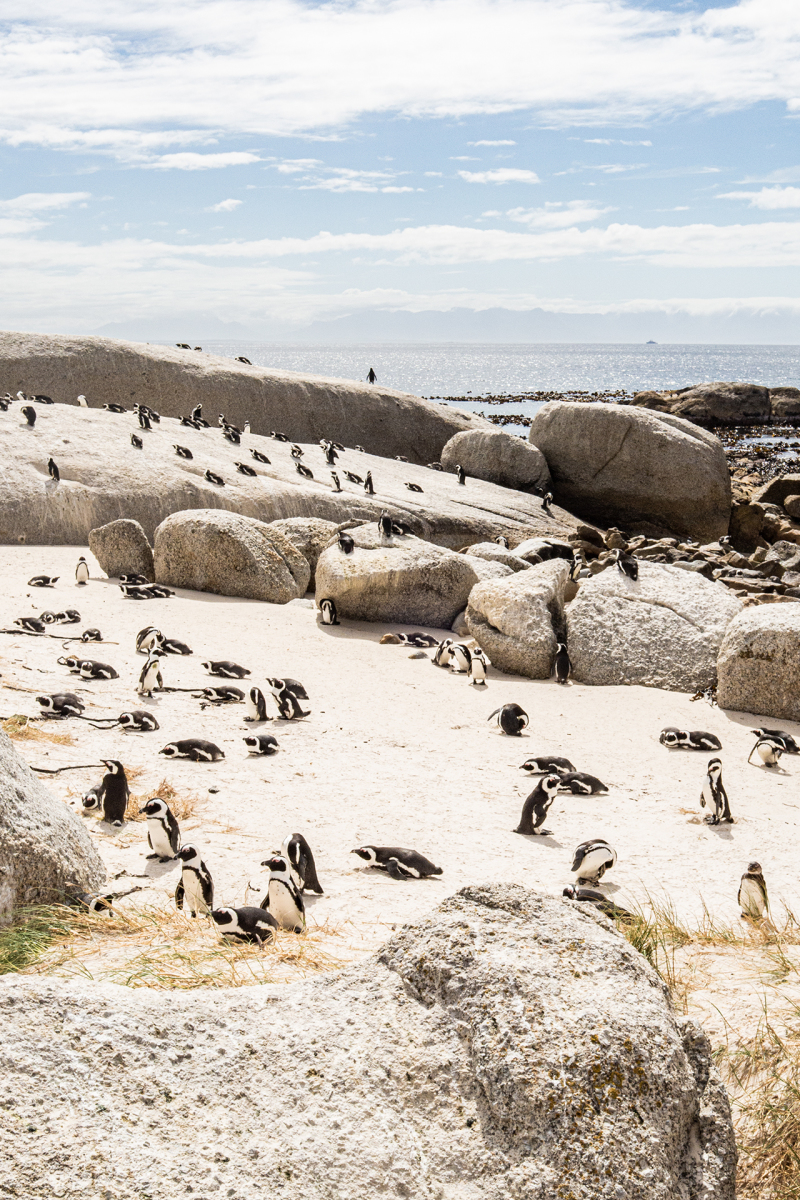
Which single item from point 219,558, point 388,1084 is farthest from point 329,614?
point 388,1084

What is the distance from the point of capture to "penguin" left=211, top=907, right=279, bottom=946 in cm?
477

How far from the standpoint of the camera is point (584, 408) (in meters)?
28.1

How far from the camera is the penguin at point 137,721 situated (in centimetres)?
910

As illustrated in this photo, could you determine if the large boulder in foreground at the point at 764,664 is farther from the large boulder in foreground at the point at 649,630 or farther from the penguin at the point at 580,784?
the penguin at the point at 580,784

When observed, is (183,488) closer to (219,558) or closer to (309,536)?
(309,536)

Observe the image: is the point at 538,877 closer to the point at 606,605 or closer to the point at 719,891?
the point at 719,891

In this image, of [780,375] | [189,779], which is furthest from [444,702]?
[780,375]

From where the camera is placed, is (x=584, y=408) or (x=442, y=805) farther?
(x=584, y=408)

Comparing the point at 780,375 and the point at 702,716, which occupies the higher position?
the point at 780,375

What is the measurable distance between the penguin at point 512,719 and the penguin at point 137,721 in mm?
3970

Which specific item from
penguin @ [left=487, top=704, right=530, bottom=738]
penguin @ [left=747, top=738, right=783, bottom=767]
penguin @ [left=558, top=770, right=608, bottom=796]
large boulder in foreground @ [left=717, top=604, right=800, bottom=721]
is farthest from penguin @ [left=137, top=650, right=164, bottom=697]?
large boulder in foreground @ [left=717, top=604, right=800, bottom=721]

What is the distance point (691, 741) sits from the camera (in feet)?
35.5

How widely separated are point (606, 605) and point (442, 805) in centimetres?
655

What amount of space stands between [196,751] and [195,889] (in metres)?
3.14
